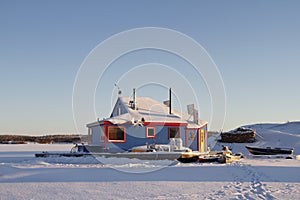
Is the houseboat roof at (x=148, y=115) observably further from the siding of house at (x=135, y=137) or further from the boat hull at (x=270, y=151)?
the boat hull at (x=270, y=151)

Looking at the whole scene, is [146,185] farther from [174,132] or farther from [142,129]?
[174,132]

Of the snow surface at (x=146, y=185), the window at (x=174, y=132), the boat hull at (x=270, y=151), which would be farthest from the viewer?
the boat hull at (x=270, y=151)

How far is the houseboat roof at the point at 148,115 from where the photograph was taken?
23.6 meters

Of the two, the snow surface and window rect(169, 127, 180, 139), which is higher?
window rect(169, 127, 180, 139)

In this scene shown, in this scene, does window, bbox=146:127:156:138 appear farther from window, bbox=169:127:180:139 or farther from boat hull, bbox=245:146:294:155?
boat hull, bbox=245:146:294:155

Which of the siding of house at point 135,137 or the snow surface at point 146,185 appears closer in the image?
the snow surface at point 146,185

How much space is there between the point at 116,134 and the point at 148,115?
2.87 m

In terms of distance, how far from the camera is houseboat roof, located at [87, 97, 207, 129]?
23578 mm

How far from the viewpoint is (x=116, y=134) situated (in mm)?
23234

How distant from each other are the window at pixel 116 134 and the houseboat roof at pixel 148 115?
571 millimetres

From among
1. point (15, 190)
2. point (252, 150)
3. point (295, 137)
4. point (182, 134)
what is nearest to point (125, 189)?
point (15, 190)

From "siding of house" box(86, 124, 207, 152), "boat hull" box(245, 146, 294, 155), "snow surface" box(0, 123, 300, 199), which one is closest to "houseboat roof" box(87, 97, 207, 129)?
"siding of house" box(86, 124, 207, 152)

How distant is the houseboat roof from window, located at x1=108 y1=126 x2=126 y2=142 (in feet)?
1.87

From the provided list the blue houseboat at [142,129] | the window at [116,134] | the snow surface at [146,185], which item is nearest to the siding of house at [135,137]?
the blue houseboat at [142,129]
